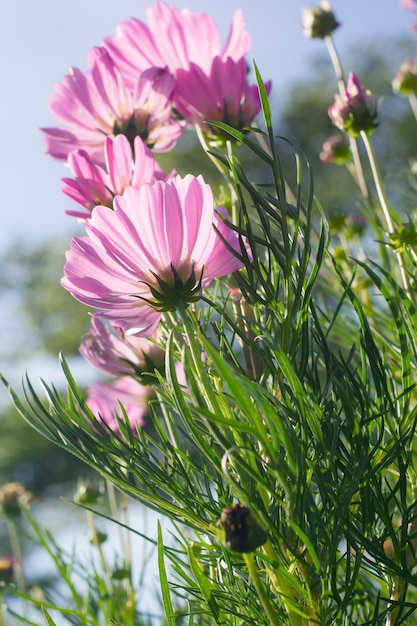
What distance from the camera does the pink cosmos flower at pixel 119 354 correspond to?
0.34m

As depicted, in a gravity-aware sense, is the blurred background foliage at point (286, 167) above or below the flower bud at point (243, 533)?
above

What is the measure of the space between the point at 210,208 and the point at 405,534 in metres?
0.13

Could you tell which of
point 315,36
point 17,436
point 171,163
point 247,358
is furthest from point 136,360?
point 171,163

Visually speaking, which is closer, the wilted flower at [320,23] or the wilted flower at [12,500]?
the wilted flower at [320,23]

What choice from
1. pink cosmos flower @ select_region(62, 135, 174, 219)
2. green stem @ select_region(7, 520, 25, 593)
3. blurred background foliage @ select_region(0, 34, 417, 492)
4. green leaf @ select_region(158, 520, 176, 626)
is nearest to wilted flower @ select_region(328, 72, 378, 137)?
pink cosmos flower @ select_region(62, 135, 174, 219)

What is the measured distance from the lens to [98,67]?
1.18 feet

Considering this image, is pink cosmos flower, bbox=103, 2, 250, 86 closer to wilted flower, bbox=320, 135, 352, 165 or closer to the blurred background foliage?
wilted flower, bbox=320, 135, 352, 165

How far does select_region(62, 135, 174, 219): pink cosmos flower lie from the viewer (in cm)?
29

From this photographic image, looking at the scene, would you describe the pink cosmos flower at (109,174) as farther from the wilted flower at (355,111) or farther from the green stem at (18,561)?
the green stem at (18,561)

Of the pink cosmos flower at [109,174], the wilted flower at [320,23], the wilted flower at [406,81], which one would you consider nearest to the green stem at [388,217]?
the pink cosmos flower at [109,174]

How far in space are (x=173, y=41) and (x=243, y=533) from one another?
0.25 meters

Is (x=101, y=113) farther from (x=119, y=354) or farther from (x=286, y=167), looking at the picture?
(x=286, y=167)

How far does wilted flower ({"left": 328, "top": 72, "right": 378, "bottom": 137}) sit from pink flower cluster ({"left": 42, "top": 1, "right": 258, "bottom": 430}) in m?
0.08

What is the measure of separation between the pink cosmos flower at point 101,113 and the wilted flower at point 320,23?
0.95ft
